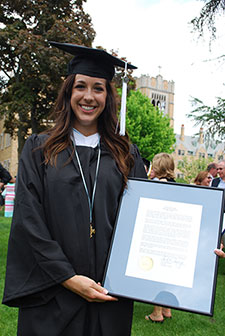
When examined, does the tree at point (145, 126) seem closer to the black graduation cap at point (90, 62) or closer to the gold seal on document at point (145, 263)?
the black graduation cap at point (90, 62)

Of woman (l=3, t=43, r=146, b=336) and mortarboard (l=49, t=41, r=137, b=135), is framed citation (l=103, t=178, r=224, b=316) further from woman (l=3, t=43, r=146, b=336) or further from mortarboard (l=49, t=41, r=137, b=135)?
mortarboard (l=49, t=41, r=137, b=135)

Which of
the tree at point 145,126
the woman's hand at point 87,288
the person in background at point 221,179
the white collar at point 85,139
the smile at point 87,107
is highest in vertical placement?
the tree at point 145,126

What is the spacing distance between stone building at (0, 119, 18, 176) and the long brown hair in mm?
30793

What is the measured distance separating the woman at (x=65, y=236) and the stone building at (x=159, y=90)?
99.4m

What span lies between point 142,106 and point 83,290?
117 ft

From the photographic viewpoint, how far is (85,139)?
7.33 ft

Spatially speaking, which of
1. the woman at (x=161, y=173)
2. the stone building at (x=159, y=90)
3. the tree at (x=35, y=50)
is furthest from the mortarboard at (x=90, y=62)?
the stone building at (x=159, y=90)

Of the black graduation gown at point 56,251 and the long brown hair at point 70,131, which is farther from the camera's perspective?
the long brown hair at point 70,131

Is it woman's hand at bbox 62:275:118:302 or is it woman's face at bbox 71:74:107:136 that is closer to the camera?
woman's hand at bbox 62:275:118:302

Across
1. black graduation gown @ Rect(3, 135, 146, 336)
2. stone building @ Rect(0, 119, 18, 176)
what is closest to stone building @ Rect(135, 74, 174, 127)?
stone building @ Rect(0, 119, 18, 176)

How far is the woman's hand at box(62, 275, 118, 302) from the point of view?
1.81 m

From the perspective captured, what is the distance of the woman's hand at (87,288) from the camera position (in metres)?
1.81

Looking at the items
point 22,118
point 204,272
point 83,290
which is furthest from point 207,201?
point 22,118

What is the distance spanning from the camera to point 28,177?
6.45 ft
